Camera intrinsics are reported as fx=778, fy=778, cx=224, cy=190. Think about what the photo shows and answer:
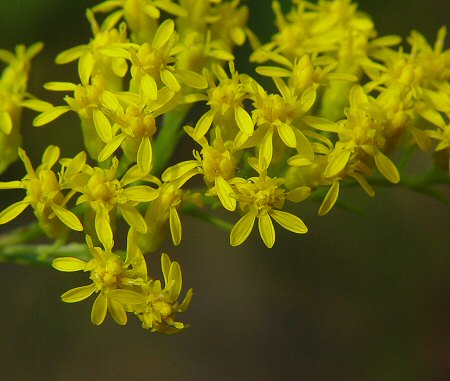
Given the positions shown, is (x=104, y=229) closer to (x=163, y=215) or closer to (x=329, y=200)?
(x=163, y=215)

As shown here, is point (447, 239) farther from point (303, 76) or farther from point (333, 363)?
point (303, 76)

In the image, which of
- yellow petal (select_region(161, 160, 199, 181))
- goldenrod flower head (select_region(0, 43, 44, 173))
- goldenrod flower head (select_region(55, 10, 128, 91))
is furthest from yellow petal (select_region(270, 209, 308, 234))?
goldenrod flower head (select_region(0, 43, 44, 173))

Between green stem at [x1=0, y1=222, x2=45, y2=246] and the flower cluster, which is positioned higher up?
the flower cluster

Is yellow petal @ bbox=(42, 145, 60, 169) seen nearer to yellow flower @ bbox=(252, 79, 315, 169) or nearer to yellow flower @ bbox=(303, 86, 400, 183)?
yellow flower @ bbox=(252, 79, 315, 169)

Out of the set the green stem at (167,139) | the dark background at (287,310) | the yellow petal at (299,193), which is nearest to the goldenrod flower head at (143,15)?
the green stem at (167,139)

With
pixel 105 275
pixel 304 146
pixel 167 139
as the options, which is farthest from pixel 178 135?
pixel 105 275

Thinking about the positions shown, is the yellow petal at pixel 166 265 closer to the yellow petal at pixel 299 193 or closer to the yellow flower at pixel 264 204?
the yellow flower at pixel 264 204
